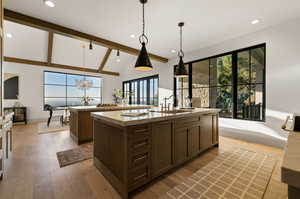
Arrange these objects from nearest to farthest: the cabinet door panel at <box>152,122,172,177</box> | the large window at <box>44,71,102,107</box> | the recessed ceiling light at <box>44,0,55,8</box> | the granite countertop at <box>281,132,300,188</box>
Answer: the granite countertop at <box>281,132,300,188</box> → the cabinet door panel at <box>152,122,172,177</box> → the recessed ceiling light at <box>44,0,55,8</box> → the large window at <box>44,71,102,107</box>

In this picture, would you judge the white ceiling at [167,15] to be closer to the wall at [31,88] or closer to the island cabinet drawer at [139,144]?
the island cabinet drawer at [139,144]

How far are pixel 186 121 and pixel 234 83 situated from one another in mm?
2636

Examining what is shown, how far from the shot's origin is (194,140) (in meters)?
2.43

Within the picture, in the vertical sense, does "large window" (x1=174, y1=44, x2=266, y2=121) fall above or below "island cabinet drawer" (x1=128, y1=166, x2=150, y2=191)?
above

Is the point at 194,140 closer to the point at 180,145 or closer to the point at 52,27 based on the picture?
the point at 180,145

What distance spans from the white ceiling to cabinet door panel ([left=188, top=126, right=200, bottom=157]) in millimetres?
2422

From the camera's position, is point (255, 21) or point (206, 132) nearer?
point (206, 132)

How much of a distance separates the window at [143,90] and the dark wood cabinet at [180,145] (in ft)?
14.6

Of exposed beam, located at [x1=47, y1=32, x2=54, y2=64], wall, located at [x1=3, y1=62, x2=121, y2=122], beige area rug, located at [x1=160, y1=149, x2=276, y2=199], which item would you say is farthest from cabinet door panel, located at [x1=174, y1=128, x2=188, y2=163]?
wall, located at [x1=3, y1=62, x2=121, y2=122]

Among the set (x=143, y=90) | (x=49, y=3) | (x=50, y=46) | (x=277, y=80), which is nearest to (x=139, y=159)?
(x=49, y=3)

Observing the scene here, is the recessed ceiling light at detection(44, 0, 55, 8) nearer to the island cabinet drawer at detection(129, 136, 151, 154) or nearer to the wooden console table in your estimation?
the island cabinet drawer at detection(129, 136, 151, 154)

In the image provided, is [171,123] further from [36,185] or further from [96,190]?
[36,185]

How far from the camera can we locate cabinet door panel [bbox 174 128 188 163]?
2064mm

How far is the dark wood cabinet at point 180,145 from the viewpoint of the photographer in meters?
2.06
